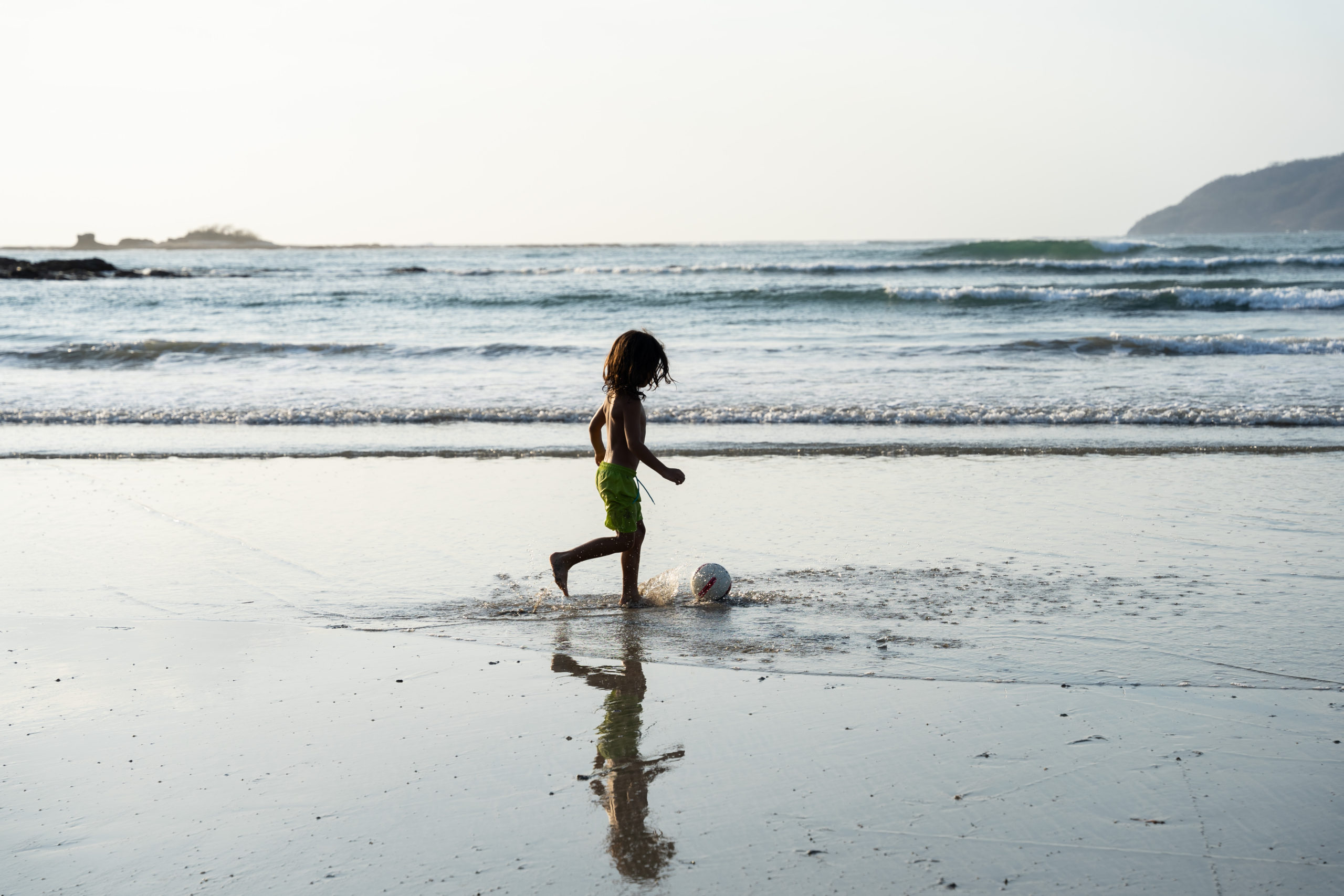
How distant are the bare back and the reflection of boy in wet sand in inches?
48.5

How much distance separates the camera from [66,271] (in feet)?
178

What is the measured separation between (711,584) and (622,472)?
2.33 ft

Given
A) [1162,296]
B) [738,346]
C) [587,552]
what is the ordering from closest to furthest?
[587,552] < [738,346] < [1162,296]

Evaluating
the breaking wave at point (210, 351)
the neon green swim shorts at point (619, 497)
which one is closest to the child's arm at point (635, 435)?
the neon green swim shorts at point (619, 497)

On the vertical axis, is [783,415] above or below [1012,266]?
below

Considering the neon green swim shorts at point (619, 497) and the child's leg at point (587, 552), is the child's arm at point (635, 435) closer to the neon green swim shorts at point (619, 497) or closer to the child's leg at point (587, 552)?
the neon green swim shorts at point (619, 497)

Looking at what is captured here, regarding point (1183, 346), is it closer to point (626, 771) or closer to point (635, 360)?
point (635, 360)

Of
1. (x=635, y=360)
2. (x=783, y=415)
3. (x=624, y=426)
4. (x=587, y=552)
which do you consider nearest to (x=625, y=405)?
(x=624, y=426)

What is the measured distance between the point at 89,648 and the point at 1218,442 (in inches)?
356

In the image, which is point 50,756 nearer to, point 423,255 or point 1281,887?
point 1281,887

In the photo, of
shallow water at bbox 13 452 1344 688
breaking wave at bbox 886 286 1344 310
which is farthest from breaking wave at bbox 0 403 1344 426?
breaking wave at bbox 886 286 1344 310

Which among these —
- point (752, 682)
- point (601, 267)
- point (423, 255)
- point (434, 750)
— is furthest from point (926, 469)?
point (423, 255)

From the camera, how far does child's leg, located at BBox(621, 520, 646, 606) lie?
517cm

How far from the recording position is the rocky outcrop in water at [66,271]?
50.4 m
